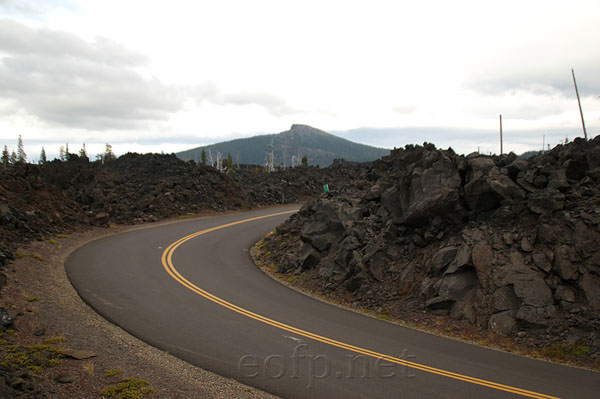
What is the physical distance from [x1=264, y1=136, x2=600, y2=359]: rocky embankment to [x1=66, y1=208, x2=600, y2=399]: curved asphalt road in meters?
1.60

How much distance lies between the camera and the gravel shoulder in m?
6.99

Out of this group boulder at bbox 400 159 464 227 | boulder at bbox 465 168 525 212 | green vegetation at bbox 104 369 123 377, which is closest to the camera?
green vegetation at bbox 104 369 123 377

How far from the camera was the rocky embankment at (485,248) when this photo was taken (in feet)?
36.0

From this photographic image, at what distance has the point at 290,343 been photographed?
990cm

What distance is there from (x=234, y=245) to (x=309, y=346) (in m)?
14.9

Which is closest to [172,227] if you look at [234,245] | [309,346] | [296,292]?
[234,245]

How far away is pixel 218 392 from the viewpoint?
24.0ft

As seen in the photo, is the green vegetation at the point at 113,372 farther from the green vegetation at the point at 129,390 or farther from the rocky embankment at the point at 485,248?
the rocky embankment at the point at 485,248

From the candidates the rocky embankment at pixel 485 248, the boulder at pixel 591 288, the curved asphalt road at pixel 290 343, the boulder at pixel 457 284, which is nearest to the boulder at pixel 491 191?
the rocky embankment at pixel 485 248

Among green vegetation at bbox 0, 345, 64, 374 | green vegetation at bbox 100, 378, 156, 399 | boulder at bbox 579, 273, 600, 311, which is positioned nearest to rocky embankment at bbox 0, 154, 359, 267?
green vegetation at bbox 0, 345, 64, 374

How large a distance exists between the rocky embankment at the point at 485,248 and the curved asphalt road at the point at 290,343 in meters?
1.60

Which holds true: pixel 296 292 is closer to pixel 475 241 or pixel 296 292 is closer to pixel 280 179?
pixel 475 241

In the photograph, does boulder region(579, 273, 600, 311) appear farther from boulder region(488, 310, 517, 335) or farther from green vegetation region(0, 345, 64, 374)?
green vegetation region(0, 345, 64, 374)

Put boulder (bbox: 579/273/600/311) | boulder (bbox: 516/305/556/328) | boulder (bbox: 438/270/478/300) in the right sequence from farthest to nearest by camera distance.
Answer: boulder (bbox: 438/270/478/300)
boulder (bbox: 516/305/556/328)
boulder (bbox: 579/273/600/311)
